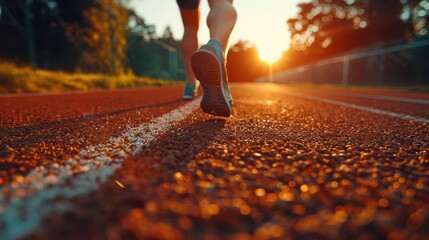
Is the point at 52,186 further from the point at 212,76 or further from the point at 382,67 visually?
the point at 382,67

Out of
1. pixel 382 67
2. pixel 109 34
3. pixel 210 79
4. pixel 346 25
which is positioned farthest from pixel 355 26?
pixel 210 79

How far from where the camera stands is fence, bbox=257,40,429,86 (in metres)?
13.7

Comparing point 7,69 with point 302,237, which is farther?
point 7,69

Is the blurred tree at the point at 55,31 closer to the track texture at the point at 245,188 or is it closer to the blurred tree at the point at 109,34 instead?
the blurred tree at the point at 109,34

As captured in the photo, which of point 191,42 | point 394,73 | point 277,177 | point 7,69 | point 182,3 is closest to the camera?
point 277,177

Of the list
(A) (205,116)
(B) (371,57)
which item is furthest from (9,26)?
(A) (205,116)

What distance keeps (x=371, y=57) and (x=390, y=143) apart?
57.5ft

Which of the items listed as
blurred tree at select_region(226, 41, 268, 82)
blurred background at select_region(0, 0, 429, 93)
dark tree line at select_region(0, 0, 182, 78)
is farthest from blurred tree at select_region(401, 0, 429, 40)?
blurred tree at select_region(226, 41, 268, 82)

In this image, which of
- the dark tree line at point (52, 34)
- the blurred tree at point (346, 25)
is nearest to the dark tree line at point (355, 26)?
the blurred tree at point (346, 25)

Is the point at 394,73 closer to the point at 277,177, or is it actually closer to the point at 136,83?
the point at 136,83

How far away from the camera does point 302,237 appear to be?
515 mm

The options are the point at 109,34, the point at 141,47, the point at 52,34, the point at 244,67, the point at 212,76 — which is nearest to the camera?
the point at 212,76

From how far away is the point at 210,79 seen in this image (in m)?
1.84

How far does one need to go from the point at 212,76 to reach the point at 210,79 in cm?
2
